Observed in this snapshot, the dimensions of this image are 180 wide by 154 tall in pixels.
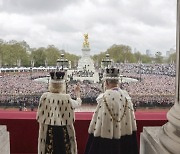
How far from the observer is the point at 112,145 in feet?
8.49

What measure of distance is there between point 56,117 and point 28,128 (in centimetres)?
95

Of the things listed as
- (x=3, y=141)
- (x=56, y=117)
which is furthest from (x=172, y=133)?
(x=3, y=141)

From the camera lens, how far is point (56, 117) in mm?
2721

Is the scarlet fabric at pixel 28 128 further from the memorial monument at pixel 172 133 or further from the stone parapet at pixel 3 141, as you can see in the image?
the memorial monument at pixel 172 133

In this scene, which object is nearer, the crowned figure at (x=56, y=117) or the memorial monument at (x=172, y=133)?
the memorial monument at (x=172, y=133)

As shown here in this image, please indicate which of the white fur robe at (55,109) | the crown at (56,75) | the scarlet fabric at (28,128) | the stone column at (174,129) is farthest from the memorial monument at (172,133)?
the scarlet fabric at (28,128)

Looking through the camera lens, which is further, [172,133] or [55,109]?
[55,109]

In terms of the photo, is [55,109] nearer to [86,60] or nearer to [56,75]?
[56,75]

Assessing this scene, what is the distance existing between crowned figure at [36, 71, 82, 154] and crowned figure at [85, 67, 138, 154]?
0.25 meters

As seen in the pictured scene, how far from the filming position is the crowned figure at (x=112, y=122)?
2570 millimetres

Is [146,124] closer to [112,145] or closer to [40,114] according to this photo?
[112,145]

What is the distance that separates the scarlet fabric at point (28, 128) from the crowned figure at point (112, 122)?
30.9 inches

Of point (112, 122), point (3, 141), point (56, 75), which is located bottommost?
point (3, 141)

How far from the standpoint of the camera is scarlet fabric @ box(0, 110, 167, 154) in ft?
11.4
